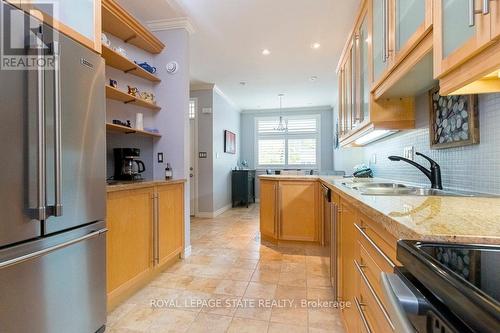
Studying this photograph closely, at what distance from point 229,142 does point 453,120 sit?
5032 millimetres

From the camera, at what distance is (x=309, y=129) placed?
273 inches

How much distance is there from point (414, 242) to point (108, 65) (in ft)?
9.19

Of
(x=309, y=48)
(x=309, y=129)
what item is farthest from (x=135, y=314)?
(x=309, y=129)

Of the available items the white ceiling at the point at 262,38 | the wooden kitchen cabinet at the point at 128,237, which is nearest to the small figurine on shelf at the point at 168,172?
the wooden kitchen cabinet at the point at 128,237

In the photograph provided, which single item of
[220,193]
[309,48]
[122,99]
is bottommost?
[220,193]

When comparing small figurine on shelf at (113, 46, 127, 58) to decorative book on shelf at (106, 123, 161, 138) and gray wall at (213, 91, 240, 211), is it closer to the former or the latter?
decorative book on shelf at (106, 123, 161, 138)

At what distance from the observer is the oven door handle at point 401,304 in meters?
0.45

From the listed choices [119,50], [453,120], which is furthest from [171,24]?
[453,120]

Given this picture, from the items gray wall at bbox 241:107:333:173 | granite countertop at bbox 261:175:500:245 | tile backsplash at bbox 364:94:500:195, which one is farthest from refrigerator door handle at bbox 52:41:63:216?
gray wall at bbox 241:107:333:173

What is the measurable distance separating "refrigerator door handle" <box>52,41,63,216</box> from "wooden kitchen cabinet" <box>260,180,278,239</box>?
241 centimetres

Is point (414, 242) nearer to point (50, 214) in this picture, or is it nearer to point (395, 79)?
point (395, 79)

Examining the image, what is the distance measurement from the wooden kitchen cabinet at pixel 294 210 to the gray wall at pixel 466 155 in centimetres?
111

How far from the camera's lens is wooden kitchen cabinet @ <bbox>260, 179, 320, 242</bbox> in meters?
3.14

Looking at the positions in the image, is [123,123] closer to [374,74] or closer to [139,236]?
[139,236]
